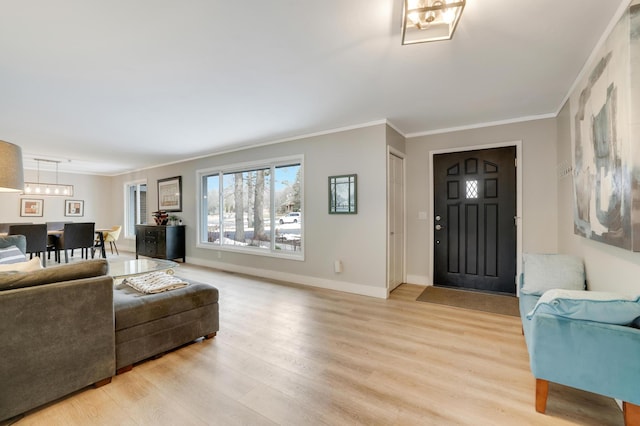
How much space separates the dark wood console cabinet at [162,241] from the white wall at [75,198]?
3.07m

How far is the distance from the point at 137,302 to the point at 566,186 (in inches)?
168

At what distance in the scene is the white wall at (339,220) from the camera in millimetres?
3768

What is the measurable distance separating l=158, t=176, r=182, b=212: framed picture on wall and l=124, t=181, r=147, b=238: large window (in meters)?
1.13

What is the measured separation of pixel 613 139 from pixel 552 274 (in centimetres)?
129

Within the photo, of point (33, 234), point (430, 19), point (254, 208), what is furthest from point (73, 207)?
point (430, 19)

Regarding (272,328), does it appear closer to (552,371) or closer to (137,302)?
(137,302)

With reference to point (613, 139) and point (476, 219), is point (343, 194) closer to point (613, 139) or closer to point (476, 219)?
point (476, 219)

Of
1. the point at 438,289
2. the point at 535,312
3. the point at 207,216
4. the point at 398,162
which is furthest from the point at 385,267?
the point at 207,216

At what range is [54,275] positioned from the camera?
1739mm

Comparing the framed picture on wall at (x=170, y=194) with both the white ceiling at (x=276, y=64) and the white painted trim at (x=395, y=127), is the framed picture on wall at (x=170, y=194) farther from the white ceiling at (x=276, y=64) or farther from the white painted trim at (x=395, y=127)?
the white painted trim at (x=395, y=127)

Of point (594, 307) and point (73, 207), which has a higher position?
point (73, 207)

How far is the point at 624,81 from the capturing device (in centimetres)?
153

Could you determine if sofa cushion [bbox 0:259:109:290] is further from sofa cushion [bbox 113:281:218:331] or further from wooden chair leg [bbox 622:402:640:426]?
wooden chair leg [bbox 622:402:640:426]

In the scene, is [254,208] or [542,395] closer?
[542,395]
